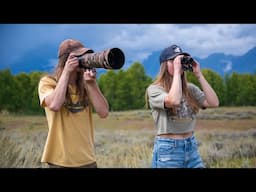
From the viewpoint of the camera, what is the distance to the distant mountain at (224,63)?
289 cm

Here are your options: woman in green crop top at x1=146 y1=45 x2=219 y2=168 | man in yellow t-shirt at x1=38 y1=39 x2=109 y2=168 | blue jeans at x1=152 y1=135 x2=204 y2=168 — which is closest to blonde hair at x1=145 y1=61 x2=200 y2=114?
woman in green crop top at x1=146 y1=45 x2=219 y2=168

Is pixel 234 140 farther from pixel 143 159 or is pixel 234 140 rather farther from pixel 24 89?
pixel 24 89

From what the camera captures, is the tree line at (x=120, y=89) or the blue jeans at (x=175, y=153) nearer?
the blue jeans at (x=175, y=153)

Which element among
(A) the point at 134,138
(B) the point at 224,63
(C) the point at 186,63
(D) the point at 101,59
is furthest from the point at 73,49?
(B) the point at 224,63

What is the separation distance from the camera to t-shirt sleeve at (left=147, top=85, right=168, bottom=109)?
217 centimetres

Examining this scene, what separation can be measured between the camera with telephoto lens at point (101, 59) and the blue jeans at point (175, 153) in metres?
0.49

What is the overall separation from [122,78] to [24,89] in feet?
2.44

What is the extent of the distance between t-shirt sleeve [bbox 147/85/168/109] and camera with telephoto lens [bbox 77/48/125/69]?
245 millimetres

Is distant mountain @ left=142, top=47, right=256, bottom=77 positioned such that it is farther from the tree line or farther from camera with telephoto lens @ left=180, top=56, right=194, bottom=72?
camera with telephoto lens @ left=180, top=56, right=194, bottom=72

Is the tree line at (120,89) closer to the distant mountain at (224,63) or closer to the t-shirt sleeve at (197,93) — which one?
the distant mountain at (224,63)

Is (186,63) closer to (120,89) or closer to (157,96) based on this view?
(157,96)

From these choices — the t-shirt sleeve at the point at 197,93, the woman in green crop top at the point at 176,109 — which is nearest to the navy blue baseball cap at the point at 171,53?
the woman in green crop top at the point at 176,109
